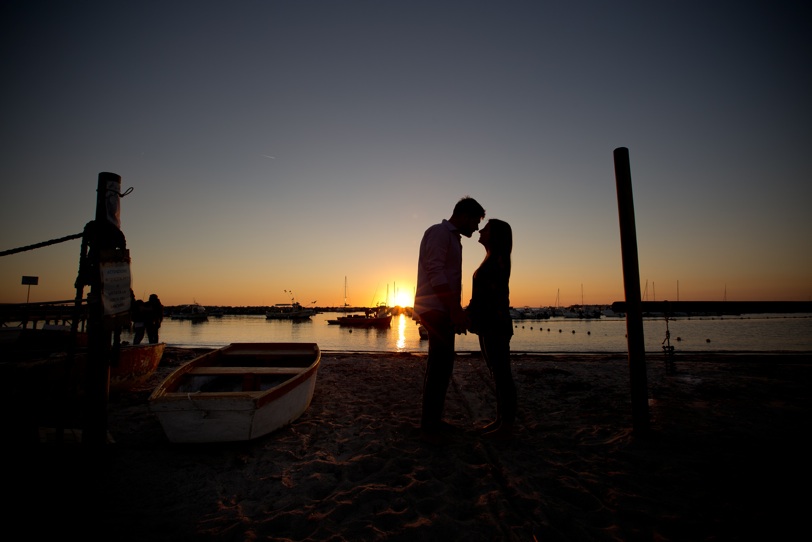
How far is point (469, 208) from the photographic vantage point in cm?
413

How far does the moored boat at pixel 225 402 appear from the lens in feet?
12.5

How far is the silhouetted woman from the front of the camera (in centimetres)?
400

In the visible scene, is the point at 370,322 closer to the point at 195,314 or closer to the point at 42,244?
the point at 42,244

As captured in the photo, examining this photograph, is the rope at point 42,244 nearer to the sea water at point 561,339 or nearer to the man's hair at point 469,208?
the man's hair at point 469,208

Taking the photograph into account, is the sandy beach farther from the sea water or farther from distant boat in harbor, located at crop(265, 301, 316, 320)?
distant boat in harbor, located at crop(265, 301, 316, 320)

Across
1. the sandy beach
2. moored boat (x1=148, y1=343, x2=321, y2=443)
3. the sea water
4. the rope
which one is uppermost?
the rope

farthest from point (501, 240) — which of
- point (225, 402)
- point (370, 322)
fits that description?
point (370, 322)

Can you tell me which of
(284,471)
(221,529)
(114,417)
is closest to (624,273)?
(284,471)

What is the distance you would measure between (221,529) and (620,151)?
5.80 metres

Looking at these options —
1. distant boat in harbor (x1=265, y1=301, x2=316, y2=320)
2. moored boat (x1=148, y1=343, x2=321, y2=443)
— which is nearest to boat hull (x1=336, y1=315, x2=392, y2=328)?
distant boat in harbor (x1=265, y1=301, x2=316, y2=320)

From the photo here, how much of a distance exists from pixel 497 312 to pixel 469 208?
128 centimetres

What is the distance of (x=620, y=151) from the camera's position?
14.9ft

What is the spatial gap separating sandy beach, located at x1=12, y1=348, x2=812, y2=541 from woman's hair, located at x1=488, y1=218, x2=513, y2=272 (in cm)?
221

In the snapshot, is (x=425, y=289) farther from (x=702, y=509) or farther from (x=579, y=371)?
(x=579, y=371)
